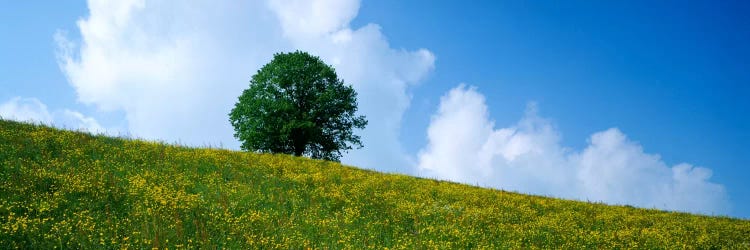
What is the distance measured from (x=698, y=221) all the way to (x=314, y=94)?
26574 mm

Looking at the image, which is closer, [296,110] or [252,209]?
[252,209]

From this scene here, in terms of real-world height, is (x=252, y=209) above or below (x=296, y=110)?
below

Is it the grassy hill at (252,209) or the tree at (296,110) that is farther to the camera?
the tree at (296,110)

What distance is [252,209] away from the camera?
1267 cm

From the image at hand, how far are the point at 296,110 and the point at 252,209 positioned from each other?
25605mm

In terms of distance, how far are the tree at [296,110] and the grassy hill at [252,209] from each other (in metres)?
15.7

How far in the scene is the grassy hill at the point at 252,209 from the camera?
10172mm

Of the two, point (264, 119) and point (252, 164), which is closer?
point (252, 164)

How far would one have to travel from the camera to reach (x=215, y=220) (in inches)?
446

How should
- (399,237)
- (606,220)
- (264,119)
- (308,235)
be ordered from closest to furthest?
(308,235) → (399,237) → (606,220) → (264,119)

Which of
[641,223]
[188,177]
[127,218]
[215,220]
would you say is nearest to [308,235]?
[215,220]

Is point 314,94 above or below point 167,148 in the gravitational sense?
Result: above

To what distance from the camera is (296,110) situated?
37.9 meters

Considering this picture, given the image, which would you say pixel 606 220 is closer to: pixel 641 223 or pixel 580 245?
pixel 641 223
